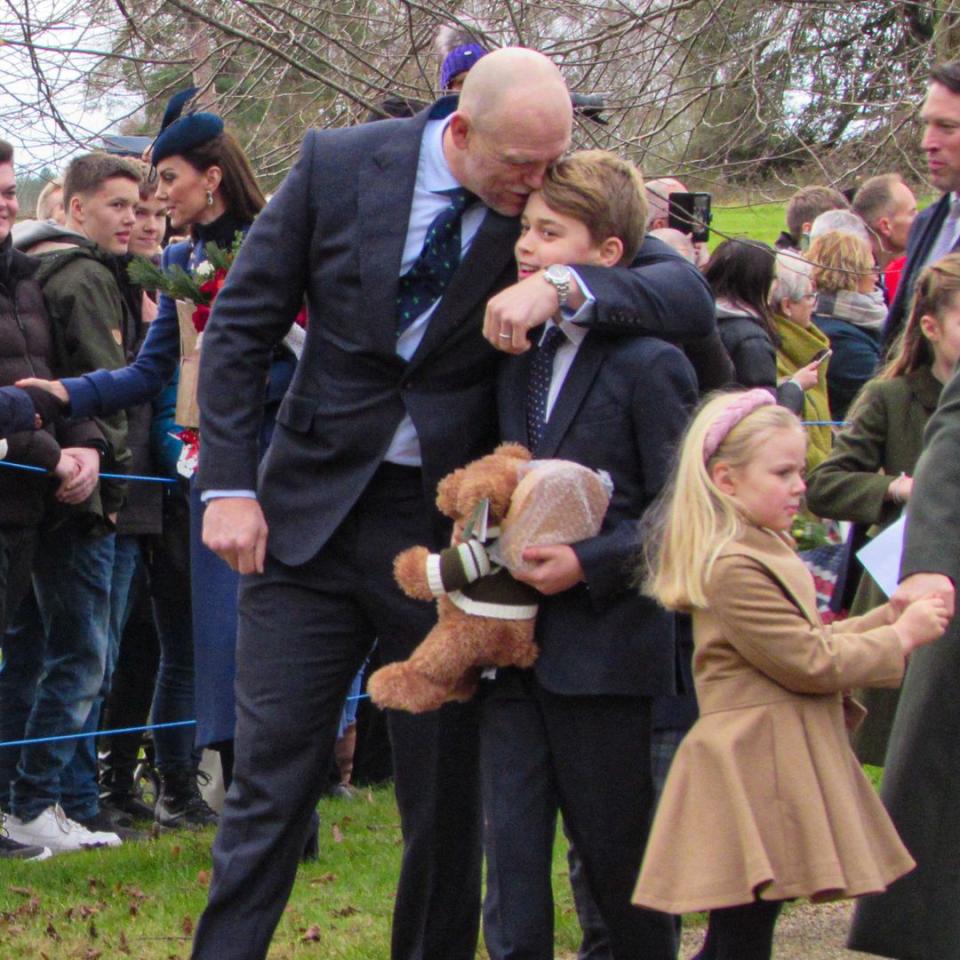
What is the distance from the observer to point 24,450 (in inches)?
222

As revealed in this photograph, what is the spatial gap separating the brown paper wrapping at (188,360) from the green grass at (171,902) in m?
1.48

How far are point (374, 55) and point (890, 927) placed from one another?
349 cm

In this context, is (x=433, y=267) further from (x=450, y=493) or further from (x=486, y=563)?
(x=486, y=563)

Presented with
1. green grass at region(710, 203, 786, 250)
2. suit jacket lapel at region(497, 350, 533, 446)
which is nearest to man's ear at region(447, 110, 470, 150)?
suit jacket lapel at region(497, 350, 533, 446)

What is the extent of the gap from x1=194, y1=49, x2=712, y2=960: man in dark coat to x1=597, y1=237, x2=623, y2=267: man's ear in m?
0.08

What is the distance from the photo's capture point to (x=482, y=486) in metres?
3.55

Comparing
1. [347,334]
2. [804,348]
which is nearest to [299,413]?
[347,334]

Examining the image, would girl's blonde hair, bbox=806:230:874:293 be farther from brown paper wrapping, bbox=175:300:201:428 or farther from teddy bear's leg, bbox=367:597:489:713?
teddy bear's leg, bbox=367:597:489:713

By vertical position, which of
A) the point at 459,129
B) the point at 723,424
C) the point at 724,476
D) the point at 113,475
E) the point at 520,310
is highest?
the point at 459,129

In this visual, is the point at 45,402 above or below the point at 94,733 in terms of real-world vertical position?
above

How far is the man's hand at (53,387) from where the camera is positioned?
5371 millimetres

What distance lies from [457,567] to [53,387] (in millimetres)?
2294

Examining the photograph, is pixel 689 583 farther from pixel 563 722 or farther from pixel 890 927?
pixel 890 927

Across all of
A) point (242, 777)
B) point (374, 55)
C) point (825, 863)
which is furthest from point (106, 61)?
point (825, 863)
